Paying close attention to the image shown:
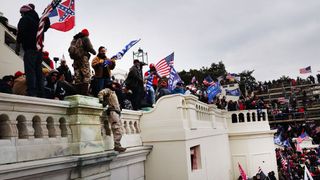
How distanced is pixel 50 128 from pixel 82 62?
5.21 feet

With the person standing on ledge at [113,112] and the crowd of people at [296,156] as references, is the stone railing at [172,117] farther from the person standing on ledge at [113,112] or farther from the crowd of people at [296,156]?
the crowd of people at [296,156]

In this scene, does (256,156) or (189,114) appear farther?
(256,156)

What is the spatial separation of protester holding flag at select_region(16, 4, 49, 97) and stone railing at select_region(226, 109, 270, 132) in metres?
15.1

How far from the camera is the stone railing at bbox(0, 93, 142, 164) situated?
14.2 feet

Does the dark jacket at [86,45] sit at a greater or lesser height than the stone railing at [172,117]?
greater

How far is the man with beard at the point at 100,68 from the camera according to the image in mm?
7480

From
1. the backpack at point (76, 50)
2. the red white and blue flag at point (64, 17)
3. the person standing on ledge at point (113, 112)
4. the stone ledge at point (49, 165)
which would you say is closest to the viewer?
the stone ledge at point (49, 165)

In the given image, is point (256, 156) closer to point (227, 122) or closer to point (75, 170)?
point (227, 122)

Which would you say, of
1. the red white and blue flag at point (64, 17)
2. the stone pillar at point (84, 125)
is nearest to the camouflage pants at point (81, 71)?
the stone pillar at point (84, 125)

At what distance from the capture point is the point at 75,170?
211 inches

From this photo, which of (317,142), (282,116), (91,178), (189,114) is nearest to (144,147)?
(189,114)

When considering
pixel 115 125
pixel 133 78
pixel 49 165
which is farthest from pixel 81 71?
pixel 133 78

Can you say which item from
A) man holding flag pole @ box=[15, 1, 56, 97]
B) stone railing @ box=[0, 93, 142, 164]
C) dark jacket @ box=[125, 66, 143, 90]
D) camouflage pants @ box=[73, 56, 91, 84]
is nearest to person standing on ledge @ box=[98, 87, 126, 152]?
stone railing @ box=[0, 93, 142, 164]

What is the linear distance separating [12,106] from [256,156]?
657 inches
